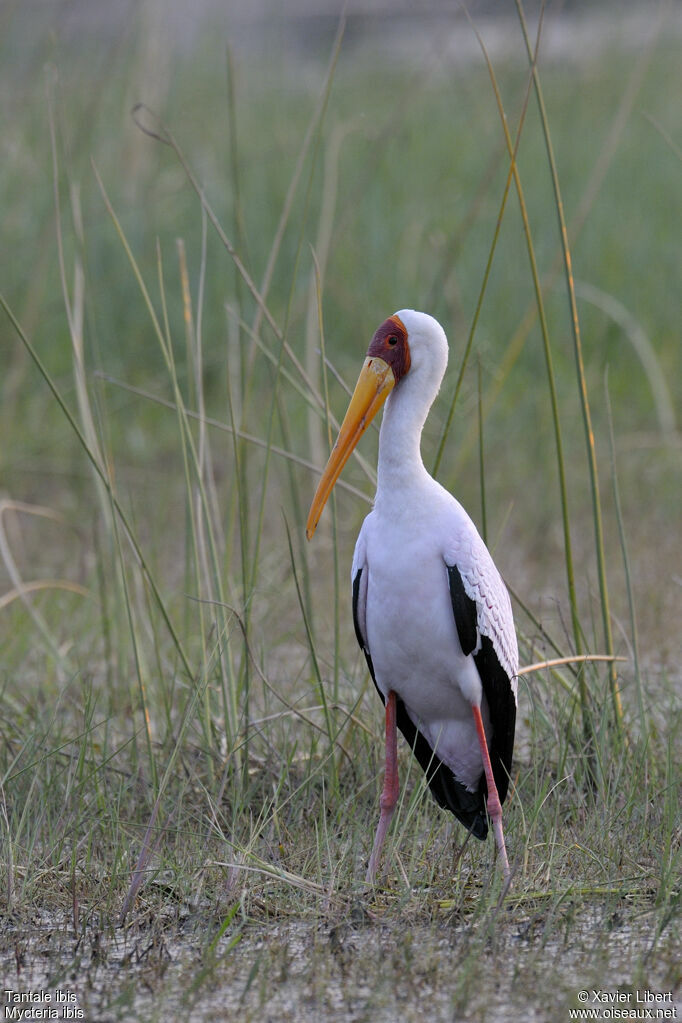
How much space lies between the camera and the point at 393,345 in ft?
7.85

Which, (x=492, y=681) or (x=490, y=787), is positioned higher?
(x=492, y=681)

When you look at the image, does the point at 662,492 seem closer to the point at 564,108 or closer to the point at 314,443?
the point at 314,443

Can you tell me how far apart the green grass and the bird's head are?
0.31 m

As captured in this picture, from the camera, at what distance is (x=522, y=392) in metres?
5.87

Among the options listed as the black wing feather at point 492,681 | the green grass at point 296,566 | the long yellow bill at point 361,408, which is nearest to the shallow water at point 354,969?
the green grass at point 296,566

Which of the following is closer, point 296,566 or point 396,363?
point 396,363

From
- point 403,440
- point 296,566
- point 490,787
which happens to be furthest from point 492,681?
point 296,566

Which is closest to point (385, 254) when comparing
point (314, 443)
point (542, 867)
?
point (314, 443)

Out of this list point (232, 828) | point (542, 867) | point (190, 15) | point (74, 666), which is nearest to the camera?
point (542, 867)

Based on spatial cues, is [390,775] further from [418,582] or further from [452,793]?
[418,582]

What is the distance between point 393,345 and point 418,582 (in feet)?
1.47

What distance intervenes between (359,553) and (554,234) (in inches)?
186

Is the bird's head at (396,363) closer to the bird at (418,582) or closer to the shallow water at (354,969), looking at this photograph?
the bird at (418,582)

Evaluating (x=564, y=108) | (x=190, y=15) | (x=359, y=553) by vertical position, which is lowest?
(x=359, y=553)
